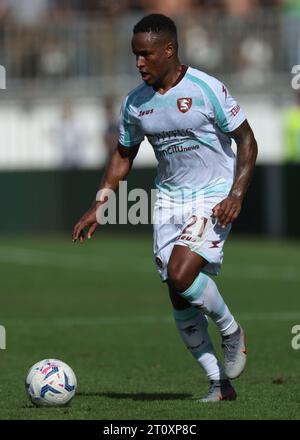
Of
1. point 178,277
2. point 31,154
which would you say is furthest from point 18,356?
point 31,154

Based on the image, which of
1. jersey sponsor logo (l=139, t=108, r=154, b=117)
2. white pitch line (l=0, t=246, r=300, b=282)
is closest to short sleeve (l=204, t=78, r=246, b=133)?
jersey sponsor logo (l=139, t=108, r=154, b=117)

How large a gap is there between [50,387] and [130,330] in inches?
187

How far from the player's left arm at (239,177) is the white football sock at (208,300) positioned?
1.26 ft

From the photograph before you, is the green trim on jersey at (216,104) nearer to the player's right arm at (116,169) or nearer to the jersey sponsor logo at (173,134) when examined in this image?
the jersey sponsor logo at (173,134)

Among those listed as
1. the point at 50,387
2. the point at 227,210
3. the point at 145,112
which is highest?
the point at 145,112

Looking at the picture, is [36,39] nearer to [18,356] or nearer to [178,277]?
[18,356]

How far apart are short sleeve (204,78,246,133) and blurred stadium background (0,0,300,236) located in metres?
17.1

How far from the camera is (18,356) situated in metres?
10.8

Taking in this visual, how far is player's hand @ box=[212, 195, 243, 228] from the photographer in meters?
8.08

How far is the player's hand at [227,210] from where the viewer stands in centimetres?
808

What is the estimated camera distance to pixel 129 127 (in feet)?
28.1

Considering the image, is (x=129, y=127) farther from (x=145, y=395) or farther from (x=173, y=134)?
(x=145, y=395)
